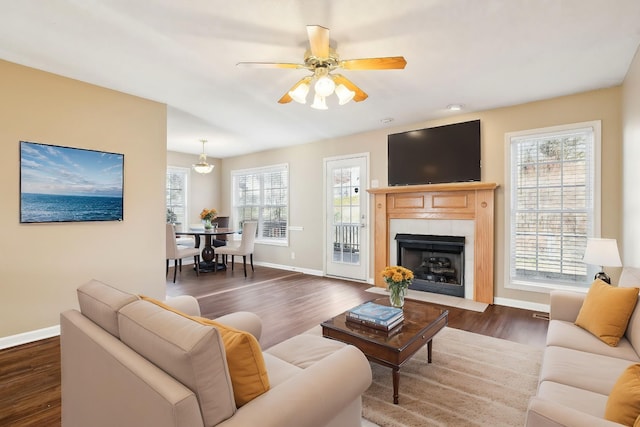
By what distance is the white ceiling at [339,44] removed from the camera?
7.11 feet

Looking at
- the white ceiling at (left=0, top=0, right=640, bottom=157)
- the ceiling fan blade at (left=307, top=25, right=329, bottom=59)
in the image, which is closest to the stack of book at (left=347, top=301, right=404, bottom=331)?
the ceiling fan blade at (left=307, top=25, right=329, bottom=59)

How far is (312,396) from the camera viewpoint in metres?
1.16

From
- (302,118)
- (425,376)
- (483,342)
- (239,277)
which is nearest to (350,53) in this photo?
(302,118)

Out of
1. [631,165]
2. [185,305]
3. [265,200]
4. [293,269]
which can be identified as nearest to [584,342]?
[631,165]

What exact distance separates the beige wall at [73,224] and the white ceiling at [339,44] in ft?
0.77

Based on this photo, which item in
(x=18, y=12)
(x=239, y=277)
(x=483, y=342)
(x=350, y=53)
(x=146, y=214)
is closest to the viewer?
(x=18, y=12)

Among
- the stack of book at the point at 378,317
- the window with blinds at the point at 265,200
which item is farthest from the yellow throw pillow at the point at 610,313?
the window with blinds at the point at 265,200

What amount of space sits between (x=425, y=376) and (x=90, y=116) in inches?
164

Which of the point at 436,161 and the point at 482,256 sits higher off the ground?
the point at 436,161

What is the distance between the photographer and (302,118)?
4707 mm

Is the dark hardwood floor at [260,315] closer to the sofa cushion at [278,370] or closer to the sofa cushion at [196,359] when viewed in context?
the sofa cushion at [278,370]

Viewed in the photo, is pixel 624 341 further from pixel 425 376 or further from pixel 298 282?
pixel 298 282

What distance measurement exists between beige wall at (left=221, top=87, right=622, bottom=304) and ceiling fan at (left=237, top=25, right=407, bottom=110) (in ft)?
7.97

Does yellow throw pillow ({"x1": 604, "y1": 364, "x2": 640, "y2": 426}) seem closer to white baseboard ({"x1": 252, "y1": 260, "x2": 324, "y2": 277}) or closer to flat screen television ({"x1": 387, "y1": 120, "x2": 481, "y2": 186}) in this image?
flat screen television ({"x1": 387, "y1": 120, "x2": 481, "y2": 186})
